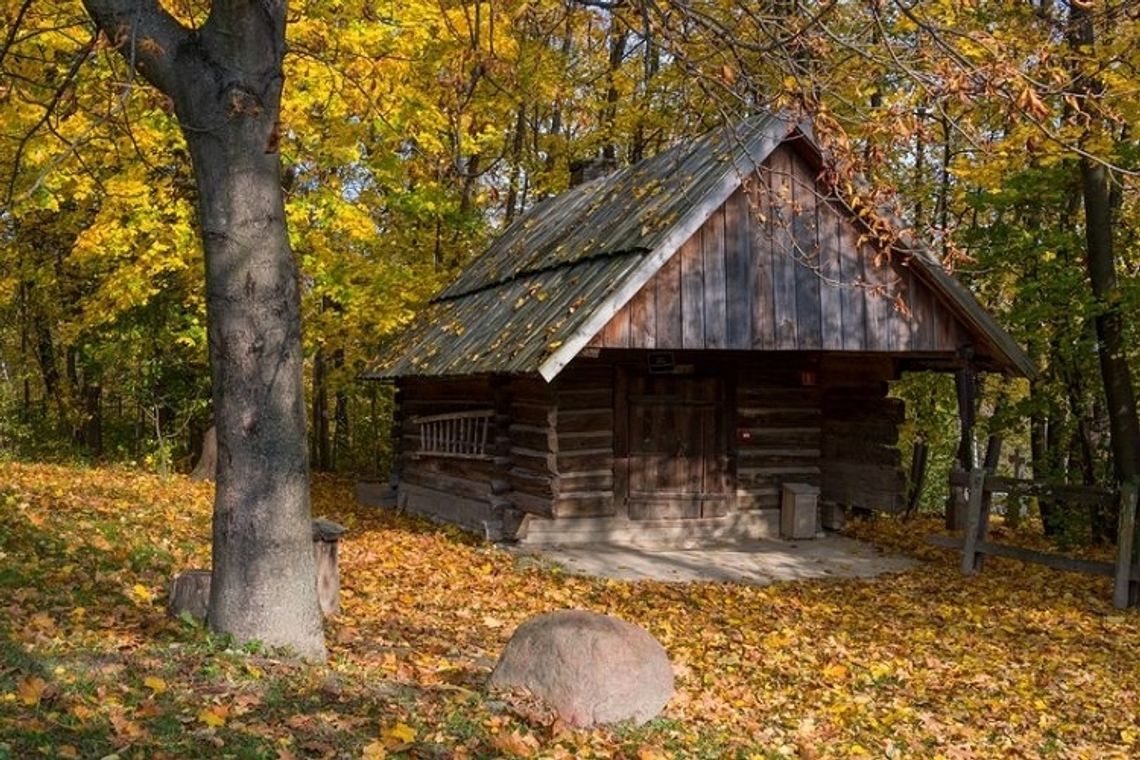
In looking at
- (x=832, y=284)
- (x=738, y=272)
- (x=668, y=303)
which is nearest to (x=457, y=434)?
(x=668, y=303)

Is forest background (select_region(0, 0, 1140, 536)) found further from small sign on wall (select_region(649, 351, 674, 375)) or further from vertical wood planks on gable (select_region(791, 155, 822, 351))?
small sign on wall (select_region(649, 351, 674, 375))

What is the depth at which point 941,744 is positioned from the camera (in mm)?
6840

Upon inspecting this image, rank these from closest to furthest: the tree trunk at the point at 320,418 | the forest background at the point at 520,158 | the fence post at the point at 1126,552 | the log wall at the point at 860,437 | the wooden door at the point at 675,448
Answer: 1. the forest background at the point at 520,158
2. the fence post at the point at 1126,552
3. the wooden door at the point at 675,448
4. the log wall at the point at 860,437
5. the tree trunk at the point at 320,418

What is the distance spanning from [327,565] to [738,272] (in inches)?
258

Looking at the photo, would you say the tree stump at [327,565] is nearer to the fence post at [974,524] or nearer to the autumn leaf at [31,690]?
the autumn leaf at [31,690]

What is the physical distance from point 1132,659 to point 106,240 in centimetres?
1334

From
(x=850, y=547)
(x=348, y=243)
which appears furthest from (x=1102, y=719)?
(x=348, y=243)

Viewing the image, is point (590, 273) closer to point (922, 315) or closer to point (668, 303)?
point (668, 303)

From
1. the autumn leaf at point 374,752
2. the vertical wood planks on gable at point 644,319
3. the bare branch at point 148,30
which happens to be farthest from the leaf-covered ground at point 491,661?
the bare branch at point 148,30

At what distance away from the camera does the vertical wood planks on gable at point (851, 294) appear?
507 inches

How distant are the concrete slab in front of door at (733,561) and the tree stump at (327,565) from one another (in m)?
4.22

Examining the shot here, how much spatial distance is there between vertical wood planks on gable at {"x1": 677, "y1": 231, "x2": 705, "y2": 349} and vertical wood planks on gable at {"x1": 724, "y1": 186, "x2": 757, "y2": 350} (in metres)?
Result: 0.35

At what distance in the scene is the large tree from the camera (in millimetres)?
6266

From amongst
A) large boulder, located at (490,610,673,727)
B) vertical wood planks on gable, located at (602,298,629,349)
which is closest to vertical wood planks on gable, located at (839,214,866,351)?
vertical wood planks on gable, located at (602,298,629,349)
